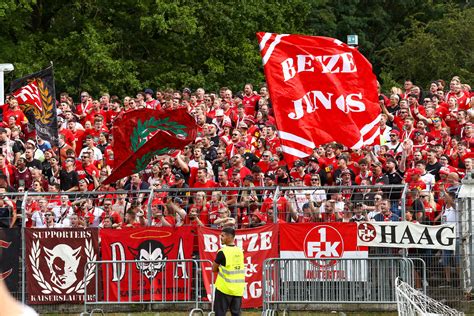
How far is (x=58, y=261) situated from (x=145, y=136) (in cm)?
244

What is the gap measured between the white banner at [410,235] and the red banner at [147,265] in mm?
2928

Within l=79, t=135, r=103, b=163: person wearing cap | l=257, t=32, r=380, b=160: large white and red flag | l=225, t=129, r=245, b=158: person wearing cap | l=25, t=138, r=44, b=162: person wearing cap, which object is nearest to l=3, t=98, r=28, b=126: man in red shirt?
l=25, t=138, r=44, b=162: person wearing cap

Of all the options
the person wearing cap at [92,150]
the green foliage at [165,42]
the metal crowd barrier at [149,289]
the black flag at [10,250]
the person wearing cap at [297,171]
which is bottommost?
the metal crowd barrier at [149,289]

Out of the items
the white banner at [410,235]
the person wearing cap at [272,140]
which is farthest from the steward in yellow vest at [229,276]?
the person wearing cap at [272,140]

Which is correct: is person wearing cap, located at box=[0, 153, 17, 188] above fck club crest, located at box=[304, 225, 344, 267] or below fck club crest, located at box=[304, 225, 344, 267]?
above

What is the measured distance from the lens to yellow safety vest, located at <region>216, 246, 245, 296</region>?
51.7 ft

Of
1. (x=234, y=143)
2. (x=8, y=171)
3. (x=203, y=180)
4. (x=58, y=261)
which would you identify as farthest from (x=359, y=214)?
(x=8, y=171)

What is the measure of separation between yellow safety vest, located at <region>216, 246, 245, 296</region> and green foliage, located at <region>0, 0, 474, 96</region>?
74.4 feet

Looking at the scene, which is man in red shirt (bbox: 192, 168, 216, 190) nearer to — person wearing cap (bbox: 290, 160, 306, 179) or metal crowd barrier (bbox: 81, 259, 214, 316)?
person wearing cap (bbox: 290, 160, 306, 179)

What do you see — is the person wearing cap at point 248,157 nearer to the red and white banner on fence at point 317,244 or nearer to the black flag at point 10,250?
the red and white banner on fence at point 317,244

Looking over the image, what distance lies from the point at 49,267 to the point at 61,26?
78.7 feet

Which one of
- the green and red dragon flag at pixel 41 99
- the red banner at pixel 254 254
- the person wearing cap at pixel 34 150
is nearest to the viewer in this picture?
the red banner at pixel 254 254

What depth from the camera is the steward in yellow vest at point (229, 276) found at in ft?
51.6

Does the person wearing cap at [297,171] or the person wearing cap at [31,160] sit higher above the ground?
the person wearing cap at [31,160]
